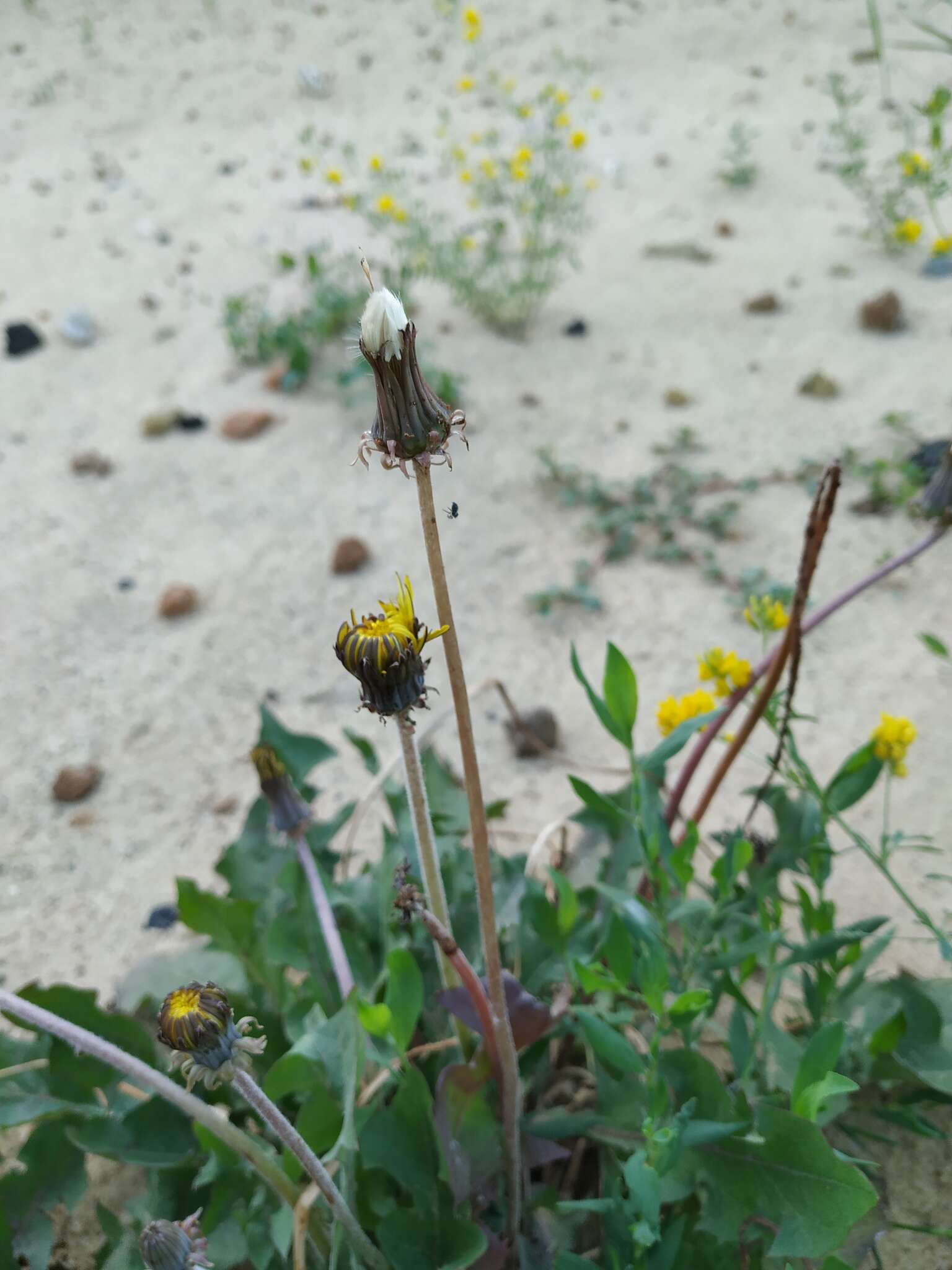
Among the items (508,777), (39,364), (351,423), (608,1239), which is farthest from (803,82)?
(608,1239)

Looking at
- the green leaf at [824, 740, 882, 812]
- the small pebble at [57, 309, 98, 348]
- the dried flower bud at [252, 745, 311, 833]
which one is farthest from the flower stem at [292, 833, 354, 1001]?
the small pebble at [57, 309, 98, 348]

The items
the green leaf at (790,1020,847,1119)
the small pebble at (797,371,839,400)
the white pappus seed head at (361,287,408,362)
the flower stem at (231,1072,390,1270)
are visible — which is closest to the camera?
the white pappus seed head at (361,287,408,362)

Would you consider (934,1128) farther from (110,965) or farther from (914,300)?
(914,300)

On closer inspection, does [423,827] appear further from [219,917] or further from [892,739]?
[892,739]

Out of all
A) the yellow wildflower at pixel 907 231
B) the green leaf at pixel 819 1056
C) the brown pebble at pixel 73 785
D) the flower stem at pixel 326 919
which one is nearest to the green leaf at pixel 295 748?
the flower stem at pixel 326 919

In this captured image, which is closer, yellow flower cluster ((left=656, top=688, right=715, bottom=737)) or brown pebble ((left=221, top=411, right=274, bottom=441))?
yellow flower cluster ((left=656, top=688, right=715, bottom=737))

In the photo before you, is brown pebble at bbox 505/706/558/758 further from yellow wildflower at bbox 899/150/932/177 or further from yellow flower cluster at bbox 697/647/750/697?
yellow wildflower at bbox 899/150/932/177
